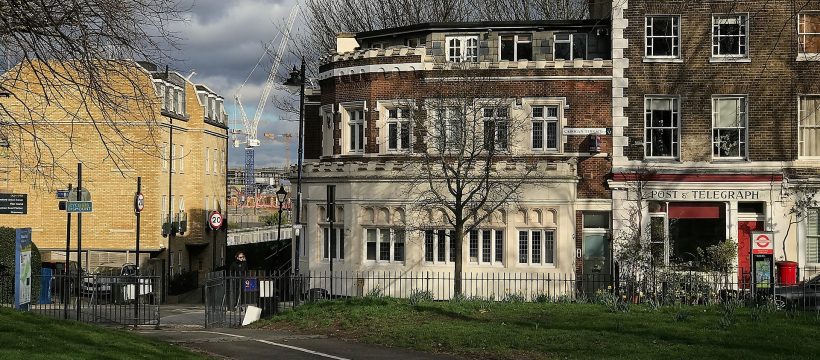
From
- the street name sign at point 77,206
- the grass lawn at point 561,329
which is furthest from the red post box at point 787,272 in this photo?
the street name sign at point 77,206

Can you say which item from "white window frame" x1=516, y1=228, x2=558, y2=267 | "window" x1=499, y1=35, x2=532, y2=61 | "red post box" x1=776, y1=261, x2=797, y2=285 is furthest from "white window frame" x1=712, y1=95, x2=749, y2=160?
"window" x1=499, y1=35, x2=532, y2=61

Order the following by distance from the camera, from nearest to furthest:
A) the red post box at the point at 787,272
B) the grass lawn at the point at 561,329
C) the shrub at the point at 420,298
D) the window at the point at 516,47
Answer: the grass lawn at the point at 561,329, the shrub at the point at 420,298, the red post box at the point at 787,272, the window at the point at 516,47

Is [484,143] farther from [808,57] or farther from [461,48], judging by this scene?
[808,57]

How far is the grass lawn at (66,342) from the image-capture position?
15008 millimetres

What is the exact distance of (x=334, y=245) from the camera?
117ft

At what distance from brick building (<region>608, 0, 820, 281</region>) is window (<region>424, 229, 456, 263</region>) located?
552 cm

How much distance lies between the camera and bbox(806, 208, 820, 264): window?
33688mm

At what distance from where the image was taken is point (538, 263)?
1332 inches

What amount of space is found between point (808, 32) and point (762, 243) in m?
8.64

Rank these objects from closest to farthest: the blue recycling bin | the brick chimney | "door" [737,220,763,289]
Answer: the blue recycling bin < "door" [737,220,763,289] < the brick chimney

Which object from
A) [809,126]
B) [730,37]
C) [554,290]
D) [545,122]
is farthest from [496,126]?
[809,126]

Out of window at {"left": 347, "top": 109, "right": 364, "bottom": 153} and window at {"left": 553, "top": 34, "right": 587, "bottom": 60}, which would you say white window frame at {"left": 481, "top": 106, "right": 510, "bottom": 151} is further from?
window at {"left": 347, "top": 109, "right": 364, "bottom": 153}

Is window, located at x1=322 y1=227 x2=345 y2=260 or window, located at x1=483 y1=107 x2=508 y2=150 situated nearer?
window, located at x1=483 y1=107 x2=508 y2=150

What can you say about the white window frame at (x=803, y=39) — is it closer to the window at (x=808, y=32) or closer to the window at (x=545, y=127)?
the window at (x=808, y=32)
